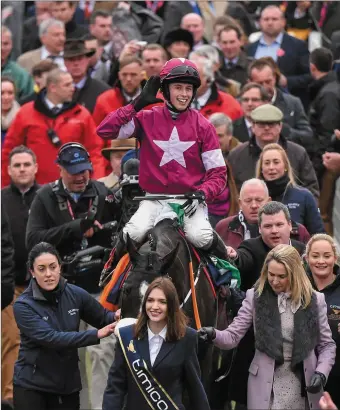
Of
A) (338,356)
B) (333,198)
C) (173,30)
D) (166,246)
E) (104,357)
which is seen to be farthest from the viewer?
(173,30)

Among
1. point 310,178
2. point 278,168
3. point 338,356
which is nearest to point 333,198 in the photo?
point 310,178

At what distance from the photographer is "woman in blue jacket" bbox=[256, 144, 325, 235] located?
45.4 feet

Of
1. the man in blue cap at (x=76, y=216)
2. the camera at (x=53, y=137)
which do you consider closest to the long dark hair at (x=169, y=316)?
the man in blue cap at (x=76, y=216)

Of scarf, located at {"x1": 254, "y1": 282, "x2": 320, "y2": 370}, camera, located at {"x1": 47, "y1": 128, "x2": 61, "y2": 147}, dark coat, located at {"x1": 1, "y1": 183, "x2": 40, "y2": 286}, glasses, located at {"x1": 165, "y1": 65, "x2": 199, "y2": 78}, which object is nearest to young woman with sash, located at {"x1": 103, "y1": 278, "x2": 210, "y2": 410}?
scarf, located at {"x1": 254, "y1": 282, "x2": 320, "y2": 370}

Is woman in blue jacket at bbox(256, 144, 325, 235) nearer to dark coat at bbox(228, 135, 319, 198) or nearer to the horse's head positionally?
dark coat at bbox(228, 135, 319, 198)

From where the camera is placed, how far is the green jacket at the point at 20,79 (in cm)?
1889

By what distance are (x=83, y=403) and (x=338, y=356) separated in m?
3.14

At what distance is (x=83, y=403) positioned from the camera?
45.8 feet

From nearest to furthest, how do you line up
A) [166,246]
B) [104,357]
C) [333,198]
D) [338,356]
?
[166,246] < [338,356] < [104,357] < [333,198]

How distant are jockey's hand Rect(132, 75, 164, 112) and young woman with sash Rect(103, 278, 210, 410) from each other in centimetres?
167

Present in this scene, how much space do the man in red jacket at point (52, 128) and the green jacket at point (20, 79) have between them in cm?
254

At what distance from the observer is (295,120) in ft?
55.3

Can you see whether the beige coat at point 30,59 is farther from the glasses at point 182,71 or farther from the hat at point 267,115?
the glasses at point 182,71

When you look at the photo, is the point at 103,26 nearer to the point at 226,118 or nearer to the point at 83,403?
the point at 226,118
